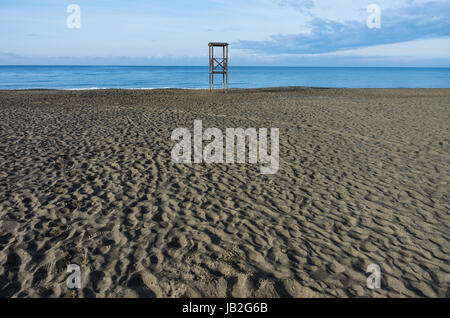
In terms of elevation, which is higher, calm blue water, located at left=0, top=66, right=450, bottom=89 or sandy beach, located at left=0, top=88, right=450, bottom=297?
calm blue water, located at left=0, top=66, right=450, bottom=89

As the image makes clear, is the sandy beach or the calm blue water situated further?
the calm blue water

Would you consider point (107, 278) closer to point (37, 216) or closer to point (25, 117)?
point (37, 216)

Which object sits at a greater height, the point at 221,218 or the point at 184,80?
the point at 184,80

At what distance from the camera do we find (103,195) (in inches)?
246

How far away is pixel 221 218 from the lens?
216 inches

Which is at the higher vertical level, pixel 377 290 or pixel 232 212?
pixel 232 212

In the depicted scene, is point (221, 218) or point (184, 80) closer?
point (221, 218)

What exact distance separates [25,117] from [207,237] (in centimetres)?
1337

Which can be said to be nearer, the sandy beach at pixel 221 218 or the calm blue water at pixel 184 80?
the sandy beach at pixel 221 218

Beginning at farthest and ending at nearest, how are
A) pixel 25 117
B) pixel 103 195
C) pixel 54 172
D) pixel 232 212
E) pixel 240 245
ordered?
pixel 25 117
pixel 54 172
pixel 103 195
pixel 232 212
pixel 240 245

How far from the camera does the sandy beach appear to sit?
394 centimetres

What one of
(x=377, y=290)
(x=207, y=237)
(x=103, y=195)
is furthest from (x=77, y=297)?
(x=377, y=290)

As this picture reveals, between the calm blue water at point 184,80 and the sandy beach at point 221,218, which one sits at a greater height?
the calm blue water at point 184,80

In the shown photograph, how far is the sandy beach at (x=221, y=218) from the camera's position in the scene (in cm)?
394
